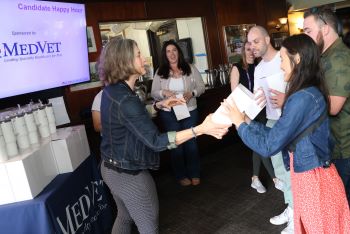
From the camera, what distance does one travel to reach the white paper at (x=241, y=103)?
1.60 metres

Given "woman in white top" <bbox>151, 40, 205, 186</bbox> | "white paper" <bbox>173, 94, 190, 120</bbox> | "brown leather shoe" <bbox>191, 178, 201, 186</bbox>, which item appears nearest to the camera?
"white paper" <bbox>173, 94, 190, 120</bbox>

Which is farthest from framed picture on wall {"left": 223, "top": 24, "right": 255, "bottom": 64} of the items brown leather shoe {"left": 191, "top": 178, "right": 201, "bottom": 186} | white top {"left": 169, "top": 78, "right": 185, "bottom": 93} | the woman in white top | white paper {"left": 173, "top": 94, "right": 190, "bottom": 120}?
brown leather shoe {"left": 191, "top": 178, "right": 201, "bottom": 186}

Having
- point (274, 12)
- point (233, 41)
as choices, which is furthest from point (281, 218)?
point (274, 12)

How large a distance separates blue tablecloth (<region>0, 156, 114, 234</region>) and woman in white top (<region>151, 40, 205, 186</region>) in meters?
1.22

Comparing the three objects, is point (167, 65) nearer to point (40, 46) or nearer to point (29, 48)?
point (40, 46)

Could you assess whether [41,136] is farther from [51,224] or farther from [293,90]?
[293,90]

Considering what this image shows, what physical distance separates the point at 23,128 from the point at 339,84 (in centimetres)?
176

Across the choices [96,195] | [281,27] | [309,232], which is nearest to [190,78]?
[96,195]

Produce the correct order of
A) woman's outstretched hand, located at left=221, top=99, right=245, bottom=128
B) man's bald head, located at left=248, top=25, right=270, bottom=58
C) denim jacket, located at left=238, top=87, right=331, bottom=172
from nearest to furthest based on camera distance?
denim jacket, located at left=238, top=87, right=331, bottom=172, woman's outstretched hand, located at left=221, top=99, right=245, bottom=128, man's bald head, located at left=248, top=25, right=270, bottom=58

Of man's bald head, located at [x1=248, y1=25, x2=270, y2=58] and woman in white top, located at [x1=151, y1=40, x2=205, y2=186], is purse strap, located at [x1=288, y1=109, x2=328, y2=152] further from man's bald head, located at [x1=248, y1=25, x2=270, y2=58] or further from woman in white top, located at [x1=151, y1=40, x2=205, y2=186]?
woman in white top, located at [x1=151, y1=40, x2=205, y2=186]

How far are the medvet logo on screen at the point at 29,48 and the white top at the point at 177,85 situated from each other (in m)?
1.27

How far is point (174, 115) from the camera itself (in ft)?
11.4

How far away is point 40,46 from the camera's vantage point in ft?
8.05

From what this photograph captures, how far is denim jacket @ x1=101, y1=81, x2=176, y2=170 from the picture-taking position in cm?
159
